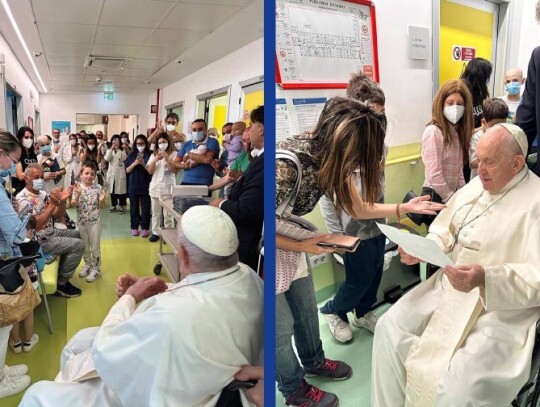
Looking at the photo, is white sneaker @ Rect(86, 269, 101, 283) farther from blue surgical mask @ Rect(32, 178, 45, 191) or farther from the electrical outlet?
the electrical outlet

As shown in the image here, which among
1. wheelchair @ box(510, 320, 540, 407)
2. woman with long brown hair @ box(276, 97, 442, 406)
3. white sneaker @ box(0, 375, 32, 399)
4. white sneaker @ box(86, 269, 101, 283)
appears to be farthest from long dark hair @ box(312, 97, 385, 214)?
white sneaker @ box(0, 375, 32, 399)

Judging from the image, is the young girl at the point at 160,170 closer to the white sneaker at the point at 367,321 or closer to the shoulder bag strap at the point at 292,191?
the shoulder bag strap at the point at 292,191

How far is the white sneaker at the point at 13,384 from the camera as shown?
31.8 inches

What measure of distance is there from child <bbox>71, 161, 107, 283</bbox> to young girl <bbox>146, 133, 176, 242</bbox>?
0.36ft

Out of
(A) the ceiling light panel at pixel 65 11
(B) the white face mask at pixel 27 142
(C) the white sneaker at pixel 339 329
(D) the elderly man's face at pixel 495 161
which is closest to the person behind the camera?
(A) the ceiling light panel at pixel 65 11

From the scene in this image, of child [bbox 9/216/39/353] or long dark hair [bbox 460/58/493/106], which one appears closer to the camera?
child [bbox 9/216/39/353]

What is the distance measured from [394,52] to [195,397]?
957 mm

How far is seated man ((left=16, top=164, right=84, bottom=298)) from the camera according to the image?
0.82 meters

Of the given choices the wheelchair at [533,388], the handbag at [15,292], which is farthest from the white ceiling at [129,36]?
the wheelchair at [533,388]

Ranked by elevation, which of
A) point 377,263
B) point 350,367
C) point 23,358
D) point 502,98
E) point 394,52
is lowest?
point 350,367

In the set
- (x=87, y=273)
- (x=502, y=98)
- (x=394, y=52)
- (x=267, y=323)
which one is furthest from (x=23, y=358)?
(x=502, y=98)

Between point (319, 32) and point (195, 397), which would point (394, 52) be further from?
point (195, 397)

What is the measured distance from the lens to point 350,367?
46.1 inches

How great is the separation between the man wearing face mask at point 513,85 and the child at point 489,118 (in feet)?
0.10
